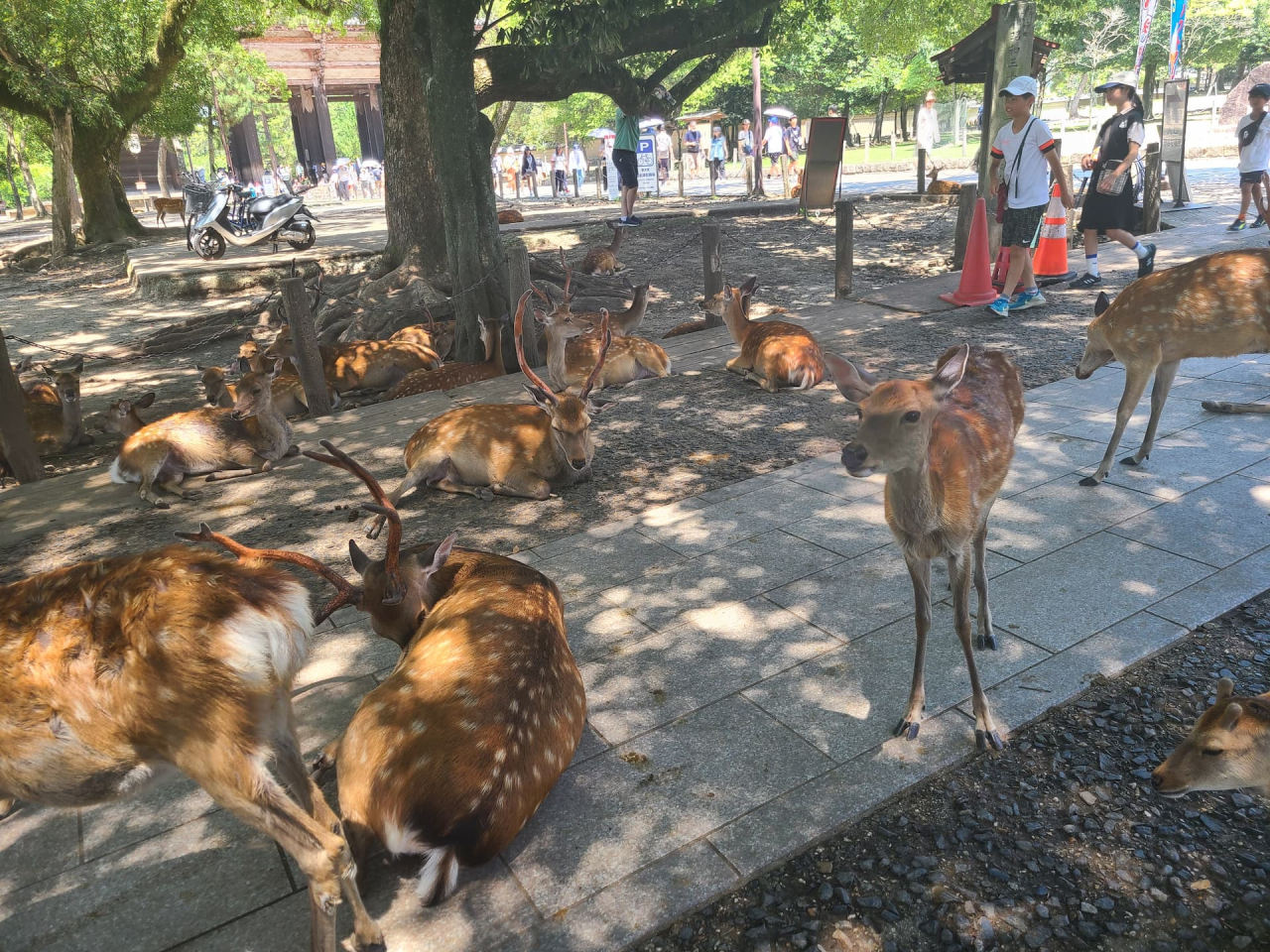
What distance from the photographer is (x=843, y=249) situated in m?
10.1

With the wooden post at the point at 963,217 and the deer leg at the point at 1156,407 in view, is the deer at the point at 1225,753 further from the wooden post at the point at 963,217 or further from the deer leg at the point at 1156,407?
the wooden post at the point at 963,217

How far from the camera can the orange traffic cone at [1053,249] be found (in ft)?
31.4

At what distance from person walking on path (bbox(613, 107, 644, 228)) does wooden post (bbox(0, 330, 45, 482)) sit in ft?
36.9

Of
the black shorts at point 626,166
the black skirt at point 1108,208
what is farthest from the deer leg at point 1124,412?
the black shorts at point 626,166

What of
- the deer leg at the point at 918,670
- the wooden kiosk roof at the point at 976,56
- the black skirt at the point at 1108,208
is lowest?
the deer leg at the point at 918,670

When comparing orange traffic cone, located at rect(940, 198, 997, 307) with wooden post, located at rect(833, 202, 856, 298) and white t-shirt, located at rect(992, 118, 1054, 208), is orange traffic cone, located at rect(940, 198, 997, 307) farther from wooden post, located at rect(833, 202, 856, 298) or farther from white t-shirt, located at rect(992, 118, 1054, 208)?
wooden post, located at rect(833, 202, 856, 298)

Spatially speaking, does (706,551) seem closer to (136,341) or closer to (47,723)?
(47,723)

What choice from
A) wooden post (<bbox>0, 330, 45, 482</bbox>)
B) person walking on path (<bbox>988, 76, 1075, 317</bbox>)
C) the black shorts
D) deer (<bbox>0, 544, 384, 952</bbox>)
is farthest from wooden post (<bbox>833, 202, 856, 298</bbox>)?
deer (<bbox>0, 544, 384, 952</bbox>)

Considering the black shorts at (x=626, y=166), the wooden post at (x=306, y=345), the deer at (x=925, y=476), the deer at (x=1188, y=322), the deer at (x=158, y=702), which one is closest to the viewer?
the deer at (x=158, y=702)

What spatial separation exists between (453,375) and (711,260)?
11.1 ft

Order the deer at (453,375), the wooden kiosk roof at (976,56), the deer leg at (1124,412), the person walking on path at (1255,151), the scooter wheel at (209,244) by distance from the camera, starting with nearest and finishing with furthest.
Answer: the deer leg at (1124,412)
the deer at (453,375)
the person walking on path at (1255,151)
the wooden kiosk roof at (976,56)
the scooter wheel at (209,244)

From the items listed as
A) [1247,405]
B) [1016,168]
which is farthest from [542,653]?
[1016,168]

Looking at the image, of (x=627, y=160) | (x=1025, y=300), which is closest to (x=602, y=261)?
(x=627, y=160)

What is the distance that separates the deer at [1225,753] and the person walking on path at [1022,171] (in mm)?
6760
